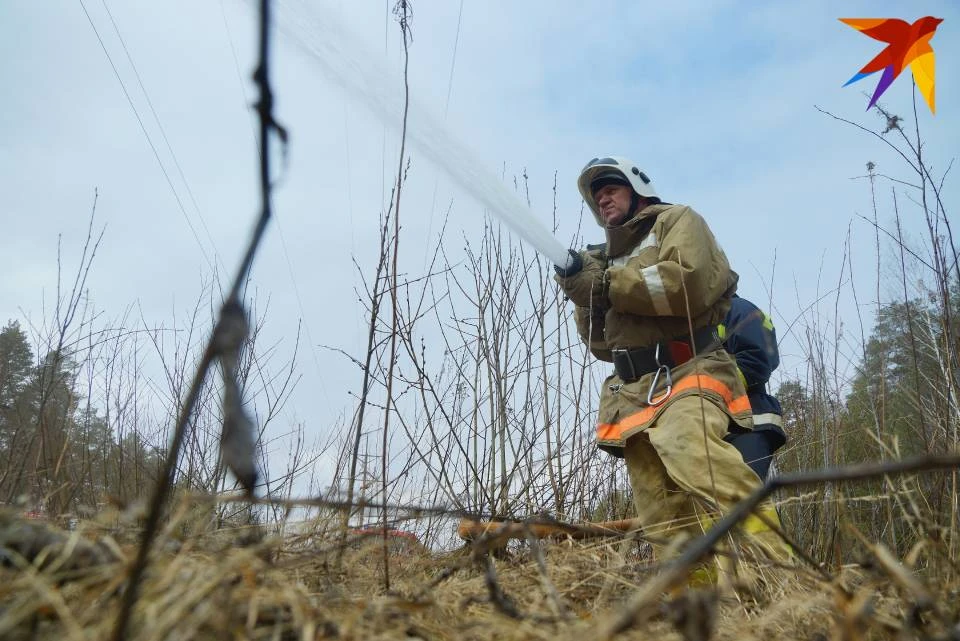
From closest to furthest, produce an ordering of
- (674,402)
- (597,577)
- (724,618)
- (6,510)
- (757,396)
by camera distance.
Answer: (6,510), (724,618), (597,577), (674,402), (757,396)

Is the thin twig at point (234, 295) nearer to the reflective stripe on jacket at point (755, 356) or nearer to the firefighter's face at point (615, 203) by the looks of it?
the reflective stripe on jacket at point (755, 356)

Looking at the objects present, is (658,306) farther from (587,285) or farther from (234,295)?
(234,295)

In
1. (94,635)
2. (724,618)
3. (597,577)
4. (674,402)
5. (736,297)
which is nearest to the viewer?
(94,635)

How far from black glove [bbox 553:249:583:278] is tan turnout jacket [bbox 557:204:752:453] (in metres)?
0.02

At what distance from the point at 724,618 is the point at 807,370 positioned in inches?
131

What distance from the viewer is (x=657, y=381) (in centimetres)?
300

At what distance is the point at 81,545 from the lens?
0.89m

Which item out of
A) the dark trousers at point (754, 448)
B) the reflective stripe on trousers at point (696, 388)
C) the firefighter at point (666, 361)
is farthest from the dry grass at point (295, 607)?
the dark trousers at point (754, 448)

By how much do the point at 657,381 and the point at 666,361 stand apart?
101mm

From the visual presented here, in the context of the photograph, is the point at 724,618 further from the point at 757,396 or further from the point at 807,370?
the point at 807,370

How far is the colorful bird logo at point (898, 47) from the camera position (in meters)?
3.15

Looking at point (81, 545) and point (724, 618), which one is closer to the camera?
point (81, 545)

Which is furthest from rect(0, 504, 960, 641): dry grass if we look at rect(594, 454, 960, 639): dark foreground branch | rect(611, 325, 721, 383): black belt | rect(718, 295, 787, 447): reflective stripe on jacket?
rect(718, 295, 787, 447): reflective stripe on jacket

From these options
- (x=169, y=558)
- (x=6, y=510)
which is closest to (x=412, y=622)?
(x=169, y=558)
